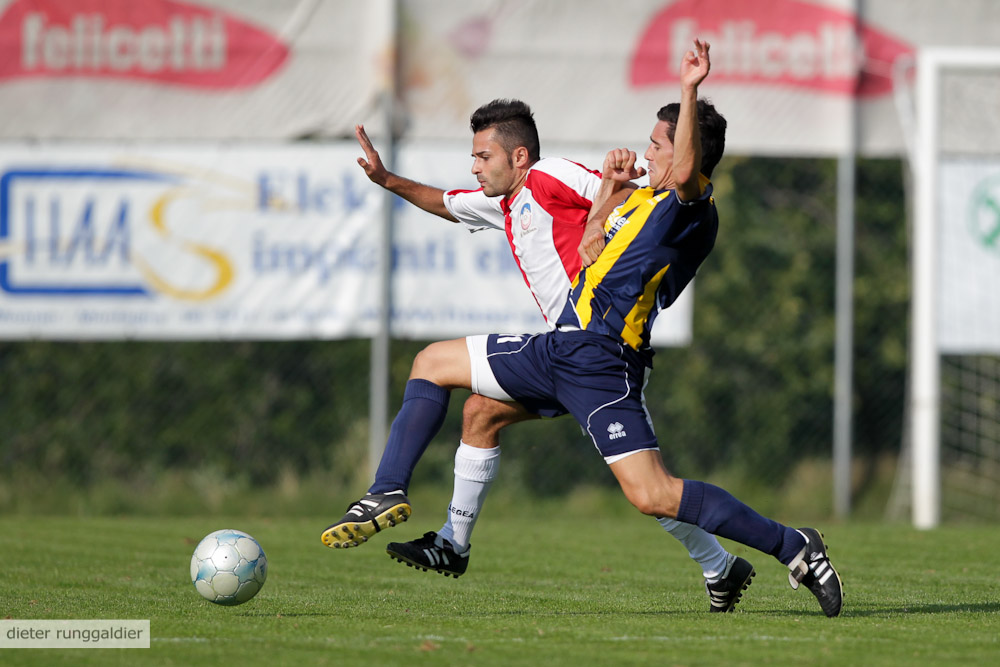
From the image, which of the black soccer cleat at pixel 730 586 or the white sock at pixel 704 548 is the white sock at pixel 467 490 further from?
the black soccer cleat at pixel 730 586

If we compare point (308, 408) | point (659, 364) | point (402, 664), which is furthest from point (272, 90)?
point (402, 664)

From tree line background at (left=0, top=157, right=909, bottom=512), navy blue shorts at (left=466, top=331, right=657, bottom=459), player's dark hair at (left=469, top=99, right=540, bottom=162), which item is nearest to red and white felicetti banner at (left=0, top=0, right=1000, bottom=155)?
tree line background at (left=0, top=157, right=909, bottom=512)

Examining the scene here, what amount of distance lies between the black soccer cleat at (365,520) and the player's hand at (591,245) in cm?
122

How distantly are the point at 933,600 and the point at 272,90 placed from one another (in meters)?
7.60

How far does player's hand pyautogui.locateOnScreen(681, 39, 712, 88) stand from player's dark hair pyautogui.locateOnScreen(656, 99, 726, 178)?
286 mm

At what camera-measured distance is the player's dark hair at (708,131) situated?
5.33 metres

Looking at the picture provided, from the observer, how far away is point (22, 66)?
11.7 metres

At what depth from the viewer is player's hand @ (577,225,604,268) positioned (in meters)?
5.48

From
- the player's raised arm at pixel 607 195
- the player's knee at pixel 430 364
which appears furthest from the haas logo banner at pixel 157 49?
the player's raised arm at pixel 607 195

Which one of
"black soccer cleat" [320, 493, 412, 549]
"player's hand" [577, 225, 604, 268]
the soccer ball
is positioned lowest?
the soccer ball

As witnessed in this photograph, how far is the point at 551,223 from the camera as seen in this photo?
19.5ft

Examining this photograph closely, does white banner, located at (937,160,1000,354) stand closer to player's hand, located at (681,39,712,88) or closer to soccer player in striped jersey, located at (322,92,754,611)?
soccer player in striped jersey, located at (322,92,754,611)

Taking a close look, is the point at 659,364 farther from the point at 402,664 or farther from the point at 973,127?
the point at 402,664

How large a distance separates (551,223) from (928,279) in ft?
18.8
